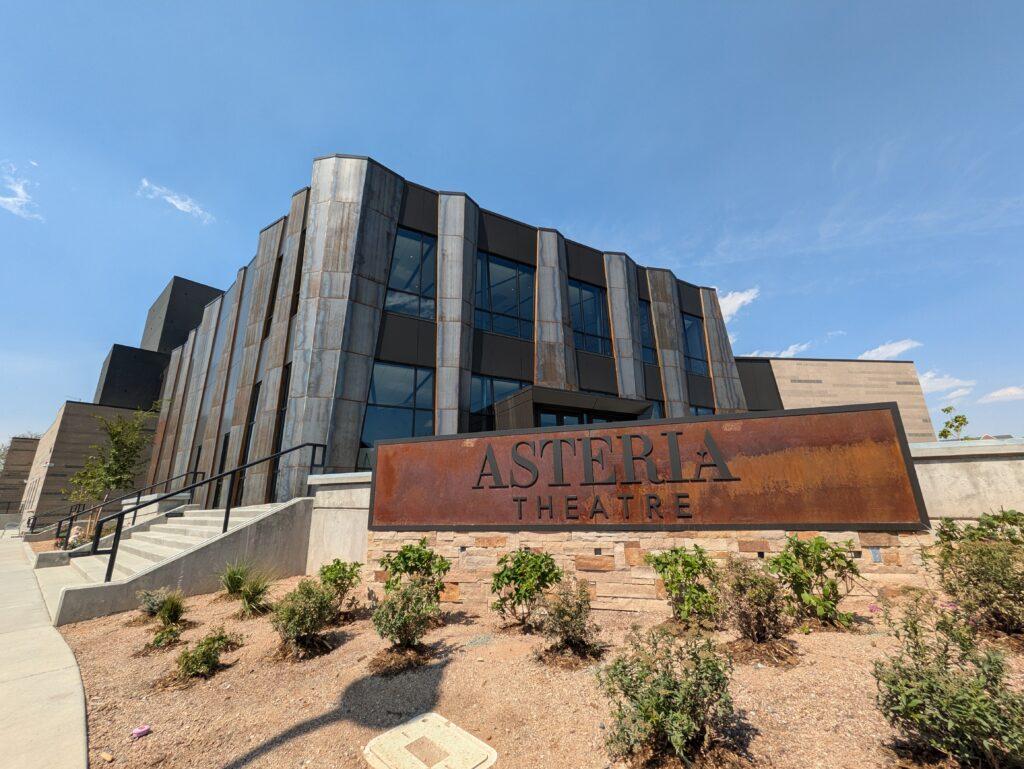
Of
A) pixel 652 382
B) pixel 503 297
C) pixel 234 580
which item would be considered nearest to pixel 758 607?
pixel 234 580

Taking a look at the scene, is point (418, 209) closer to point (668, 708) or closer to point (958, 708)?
point (668, 708)

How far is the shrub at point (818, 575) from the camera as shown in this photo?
15.6 feet

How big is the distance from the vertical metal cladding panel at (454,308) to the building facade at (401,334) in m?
0.05

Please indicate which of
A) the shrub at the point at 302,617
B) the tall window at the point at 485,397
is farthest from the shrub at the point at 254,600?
the tall window at the point at 485,397

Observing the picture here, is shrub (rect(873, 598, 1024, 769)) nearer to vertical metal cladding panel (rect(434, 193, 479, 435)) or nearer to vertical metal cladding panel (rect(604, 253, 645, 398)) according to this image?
vertical metal cladding panel (rect(434, 193, 479, 435))

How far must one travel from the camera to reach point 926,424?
2286 centimetres

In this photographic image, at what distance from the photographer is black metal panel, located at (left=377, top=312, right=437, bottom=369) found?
1302 centimetres

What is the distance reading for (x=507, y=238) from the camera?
1627cm

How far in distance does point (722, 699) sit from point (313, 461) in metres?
10.5

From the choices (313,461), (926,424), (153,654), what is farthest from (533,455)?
(926,424)

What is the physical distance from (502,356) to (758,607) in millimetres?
11340

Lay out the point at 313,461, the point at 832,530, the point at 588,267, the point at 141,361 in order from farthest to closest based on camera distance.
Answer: the point at 141,361
the point at 588,267
the point at 313,461
the point at 832,530

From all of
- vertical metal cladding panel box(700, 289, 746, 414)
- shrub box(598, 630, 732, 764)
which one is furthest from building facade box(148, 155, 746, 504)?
shrub box(598, 630, 732, 764)

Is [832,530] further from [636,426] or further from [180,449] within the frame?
[180,449]
